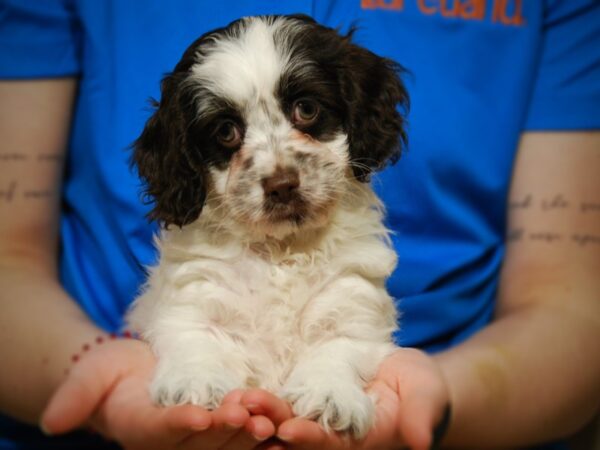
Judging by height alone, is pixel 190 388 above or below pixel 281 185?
below

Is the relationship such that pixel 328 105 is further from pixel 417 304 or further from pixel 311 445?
pixel 311 445

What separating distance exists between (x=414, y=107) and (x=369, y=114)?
0.66 ft

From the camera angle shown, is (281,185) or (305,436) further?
(281,185)

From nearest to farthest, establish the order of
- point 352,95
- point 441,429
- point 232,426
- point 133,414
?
point 232,426, point 133,414, point 441,429, point 352,95

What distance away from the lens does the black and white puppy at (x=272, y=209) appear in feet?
3.57

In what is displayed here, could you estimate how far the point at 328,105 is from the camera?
46.1 inches

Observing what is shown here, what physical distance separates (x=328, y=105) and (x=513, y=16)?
1.73 ft

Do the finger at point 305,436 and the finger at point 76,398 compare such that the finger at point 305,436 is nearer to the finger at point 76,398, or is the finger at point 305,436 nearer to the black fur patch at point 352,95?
the finger at point 76,398

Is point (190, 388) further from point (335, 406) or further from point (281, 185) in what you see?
point (281, 185)

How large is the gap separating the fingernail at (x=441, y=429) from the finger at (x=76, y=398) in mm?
504

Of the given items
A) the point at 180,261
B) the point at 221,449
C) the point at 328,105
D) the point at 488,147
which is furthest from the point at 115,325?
the point at 488,147

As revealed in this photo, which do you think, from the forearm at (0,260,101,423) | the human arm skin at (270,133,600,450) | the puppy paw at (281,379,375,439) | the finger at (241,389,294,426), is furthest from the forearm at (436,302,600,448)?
the forearm at (0,260,101,423)

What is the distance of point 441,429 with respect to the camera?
3.56 ft

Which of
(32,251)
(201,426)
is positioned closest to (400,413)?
(201,426)
